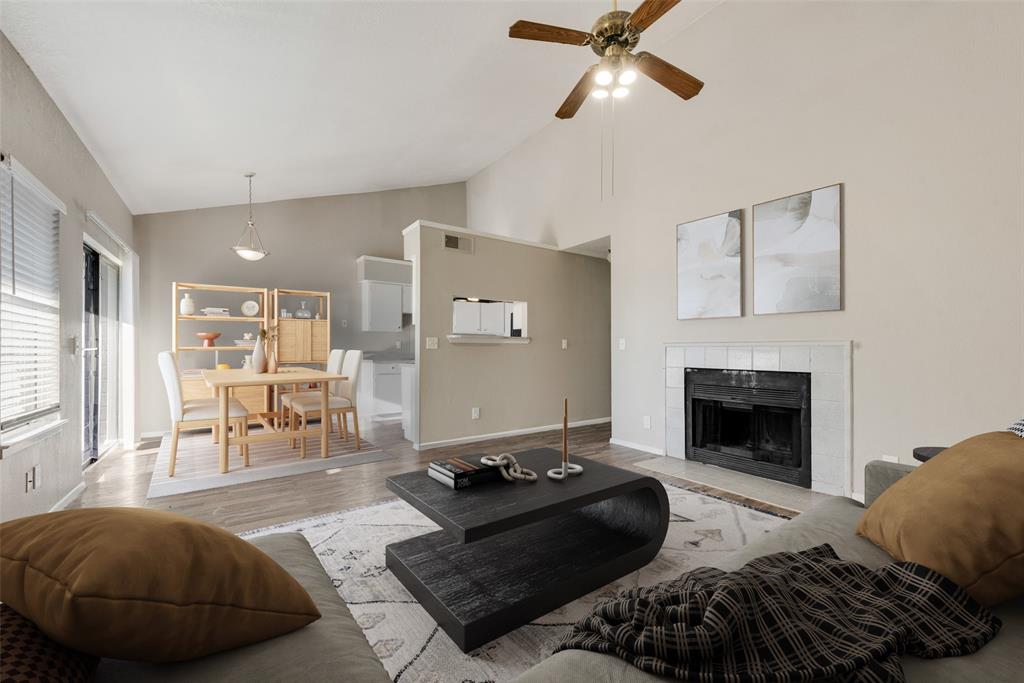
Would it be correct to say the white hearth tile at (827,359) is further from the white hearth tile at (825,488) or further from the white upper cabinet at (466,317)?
the white upper cabinet at (466,317)

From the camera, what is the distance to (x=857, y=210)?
2.91 metres

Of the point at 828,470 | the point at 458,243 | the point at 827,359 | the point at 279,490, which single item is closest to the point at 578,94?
the point at 458,243

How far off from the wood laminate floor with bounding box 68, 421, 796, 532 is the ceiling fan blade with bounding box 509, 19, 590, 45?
218cm

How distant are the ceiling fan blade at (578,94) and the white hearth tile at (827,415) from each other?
2603mm

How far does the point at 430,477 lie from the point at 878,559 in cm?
159

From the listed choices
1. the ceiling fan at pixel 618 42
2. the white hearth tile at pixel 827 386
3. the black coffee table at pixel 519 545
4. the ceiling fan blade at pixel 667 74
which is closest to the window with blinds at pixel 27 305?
the black coffee table at pixel 519 545

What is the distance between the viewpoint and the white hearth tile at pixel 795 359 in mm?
3145

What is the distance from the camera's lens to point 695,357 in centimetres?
385

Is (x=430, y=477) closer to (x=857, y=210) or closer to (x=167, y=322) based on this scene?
(x=857, y=210)

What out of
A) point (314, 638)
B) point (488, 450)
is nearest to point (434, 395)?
point (488, 450)

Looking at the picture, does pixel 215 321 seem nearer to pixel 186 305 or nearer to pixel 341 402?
pixel 186 305

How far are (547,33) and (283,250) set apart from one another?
17.1ft

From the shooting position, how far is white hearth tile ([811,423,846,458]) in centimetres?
299

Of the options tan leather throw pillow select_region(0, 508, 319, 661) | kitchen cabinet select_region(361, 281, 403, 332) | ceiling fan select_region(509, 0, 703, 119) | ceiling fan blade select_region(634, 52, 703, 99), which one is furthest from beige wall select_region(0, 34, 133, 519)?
kitchen cabinet select_region(361, 281, 403, 332)
